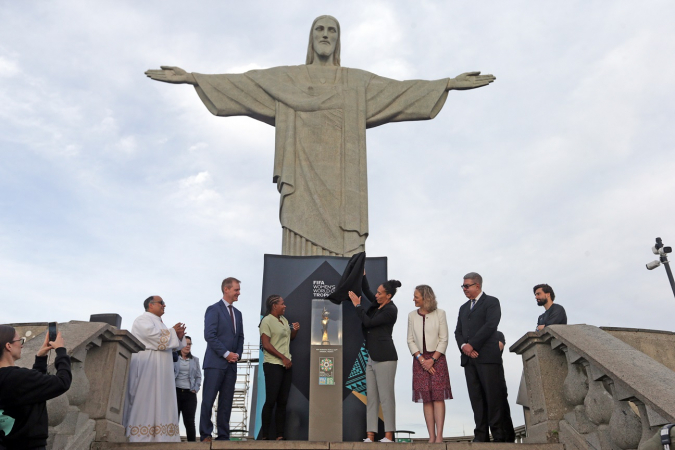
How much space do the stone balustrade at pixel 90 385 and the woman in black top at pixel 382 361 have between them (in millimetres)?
2431

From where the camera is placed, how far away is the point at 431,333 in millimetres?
7180

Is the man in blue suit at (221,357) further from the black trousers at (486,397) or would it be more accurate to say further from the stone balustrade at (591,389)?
the stone balustrade at (591,389)

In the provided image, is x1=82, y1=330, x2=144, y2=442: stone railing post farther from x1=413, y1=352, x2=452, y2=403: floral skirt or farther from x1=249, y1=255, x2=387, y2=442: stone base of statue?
x1=413, y1=352, x2=452, y2=403: floral skirt

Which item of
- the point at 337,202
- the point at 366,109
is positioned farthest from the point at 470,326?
the point at 366,109

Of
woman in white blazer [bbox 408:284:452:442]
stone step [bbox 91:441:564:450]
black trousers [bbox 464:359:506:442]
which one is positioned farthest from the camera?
woman in white blazer [bbox 408:284:452:442]

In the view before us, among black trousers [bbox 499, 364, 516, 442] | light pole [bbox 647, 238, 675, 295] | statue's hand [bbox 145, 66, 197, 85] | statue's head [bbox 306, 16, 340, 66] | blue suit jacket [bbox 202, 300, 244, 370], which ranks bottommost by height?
black trousers [bbox 499, 364, 516, 442]

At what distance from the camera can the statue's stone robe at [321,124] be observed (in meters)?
10.4

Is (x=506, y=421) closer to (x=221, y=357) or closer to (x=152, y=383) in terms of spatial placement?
(x=221, y=357)

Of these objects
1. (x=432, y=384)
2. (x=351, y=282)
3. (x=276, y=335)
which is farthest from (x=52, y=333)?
(x=351, y=282)

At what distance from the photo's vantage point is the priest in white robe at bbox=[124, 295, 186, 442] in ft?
22.7

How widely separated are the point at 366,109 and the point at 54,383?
8271 millimetres

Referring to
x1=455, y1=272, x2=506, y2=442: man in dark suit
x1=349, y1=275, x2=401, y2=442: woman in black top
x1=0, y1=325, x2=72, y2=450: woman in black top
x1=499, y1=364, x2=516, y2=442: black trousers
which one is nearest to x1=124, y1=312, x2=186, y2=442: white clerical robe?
x1=349, y1=275, x2=401, y2=442: woman in black top

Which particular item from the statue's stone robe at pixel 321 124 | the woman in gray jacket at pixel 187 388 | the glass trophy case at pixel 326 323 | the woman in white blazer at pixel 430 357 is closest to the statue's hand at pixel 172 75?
the statue's stone robe at pixel 321 124

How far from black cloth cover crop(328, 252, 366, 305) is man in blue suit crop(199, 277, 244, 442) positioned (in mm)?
1248
